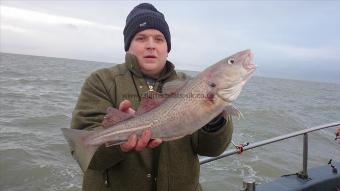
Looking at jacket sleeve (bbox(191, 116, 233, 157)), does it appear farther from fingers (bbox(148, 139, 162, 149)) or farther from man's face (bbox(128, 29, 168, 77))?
man's face (bbox(128, 29, 168, 77))

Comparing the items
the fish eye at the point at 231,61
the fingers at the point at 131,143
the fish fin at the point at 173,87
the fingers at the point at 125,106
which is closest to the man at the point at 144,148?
the fingers at the point at 131,143

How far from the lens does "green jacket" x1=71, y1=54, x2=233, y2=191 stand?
3129 mm

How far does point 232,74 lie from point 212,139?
0.75 metres

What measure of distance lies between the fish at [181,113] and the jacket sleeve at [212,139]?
1.26ft

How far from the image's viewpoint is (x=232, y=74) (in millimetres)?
2744

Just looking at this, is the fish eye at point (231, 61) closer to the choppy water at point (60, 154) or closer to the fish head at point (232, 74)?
the fish head at point (232, 74)

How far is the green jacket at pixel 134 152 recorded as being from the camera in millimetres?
3129

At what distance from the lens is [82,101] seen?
3.17m

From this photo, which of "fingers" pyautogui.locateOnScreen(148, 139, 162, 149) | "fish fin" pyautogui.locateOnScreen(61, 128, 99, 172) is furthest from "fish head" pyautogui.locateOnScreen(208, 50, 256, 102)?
"fish fin" pyautogui.locateOnScreen(61, 128, 99, 172)

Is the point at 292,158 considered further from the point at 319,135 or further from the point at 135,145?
the point at 135,145

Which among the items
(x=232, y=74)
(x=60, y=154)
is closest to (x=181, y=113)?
(x=232, y=74)

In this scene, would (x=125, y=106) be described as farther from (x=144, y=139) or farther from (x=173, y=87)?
(x=173, y=87)

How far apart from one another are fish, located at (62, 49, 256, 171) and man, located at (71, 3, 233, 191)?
6.4 inches

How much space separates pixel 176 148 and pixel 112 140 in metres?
0.73
